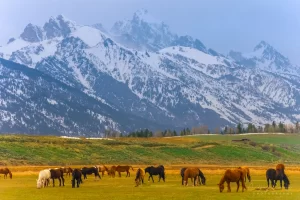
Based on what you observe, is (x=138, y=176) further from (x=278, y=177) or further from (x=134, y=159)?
(x=134, y=159)

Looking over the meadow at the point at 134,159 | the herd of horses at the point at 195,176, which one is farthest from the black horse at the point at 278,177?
the meadow at the point at 134,159

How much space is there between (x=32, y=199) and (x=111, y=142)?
384 feet

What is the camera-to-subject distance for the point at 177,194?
163 feet

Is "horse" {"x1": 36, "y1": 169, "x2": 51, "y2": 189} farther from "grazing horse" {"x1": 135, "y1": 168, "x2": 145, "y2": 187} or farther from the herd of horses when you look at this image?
"grazing horse" {"x1": 135, "y1": 168, "x2": 145, "y2": 187}

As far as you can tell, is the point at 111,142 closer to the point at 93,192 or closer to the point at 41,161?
the point at 41,161

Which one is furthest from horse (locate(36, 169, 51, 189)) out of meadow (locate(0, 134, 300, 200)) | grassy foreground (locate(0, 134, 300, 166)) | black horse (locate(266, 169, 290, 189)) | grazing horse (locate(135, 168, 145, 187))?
grassy foreground (locate(0, 134, 300, 166))

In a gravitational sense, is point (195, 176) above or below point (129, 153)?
below

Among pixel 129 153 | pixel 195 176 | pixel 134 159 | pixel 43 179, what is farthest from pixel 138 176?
pixel 129 153

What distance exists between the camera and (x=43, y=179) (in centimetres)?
6088

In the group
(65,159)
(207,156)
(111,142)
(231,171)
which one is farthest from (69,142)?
(231,171)

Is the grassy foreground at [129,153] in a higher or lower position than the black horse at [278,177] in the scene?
higher

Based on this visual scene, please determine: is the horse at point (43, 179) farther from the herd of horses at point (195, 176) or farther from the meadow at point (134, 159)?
the meadow at point (134, 159)

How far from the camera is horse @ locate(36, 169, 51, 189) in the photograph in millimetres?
59881

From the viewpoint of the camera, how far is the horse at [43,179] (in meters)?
59.9
